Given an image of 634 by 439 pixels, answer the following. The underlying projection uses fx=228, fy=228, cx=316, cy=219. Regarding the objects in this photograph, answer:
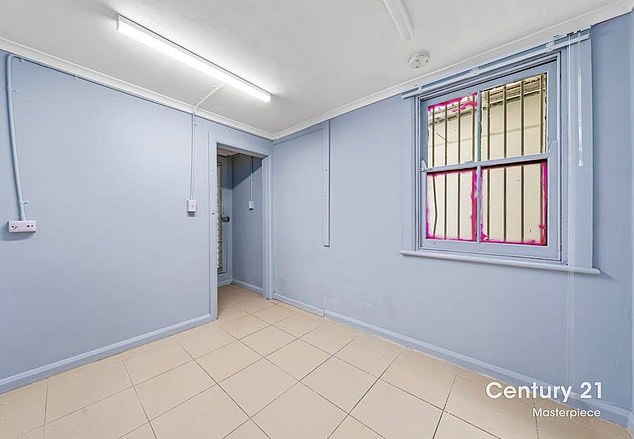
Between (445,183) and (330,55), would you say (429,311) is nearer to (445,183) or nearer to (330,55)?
(445,183)

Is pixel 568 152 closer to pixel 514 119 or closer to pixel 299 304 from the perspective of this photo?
pixel 514 119

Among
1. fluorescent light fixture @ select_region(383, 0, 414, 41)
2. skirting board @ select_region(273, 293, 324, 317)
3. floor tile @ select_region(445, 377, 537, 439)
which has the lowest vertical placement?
floor tile @ select_region(445, 377, 537, 439)

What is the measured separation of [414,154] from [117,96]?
266 cm

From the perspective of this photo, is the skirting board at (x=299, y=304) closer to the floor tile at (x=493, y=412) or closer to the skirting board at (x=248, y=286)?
the skirting board at (x=248, y=286)

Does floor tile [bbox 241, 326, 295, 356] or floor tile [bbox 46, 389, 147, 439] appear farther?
floor tile [bbox 241, 326, 295, 356]

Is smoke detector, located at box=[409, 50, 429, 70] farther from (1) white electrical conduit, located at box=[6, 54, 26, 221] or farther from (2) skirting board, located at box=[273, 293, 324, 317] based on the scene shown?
(1) white electrical conduit, located at box=[6, 54, 26, 221]

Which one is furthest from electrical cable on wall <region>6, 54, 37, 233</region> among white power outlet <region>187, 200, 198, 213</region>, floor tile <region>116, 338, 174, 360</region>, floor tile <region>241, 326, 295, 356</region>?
floor tile <region>241, 326, 295, 356</region>

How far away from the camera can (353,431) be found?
4.15 feet

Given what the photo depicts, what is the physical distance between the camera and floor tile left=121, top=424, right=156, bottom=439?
4.02 ft

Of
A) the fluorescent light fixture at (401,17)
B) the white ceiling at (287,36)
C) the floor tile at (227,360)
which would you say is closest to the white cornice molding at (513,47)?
the white ceiling at (287,36)

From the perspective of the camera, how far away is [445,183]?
6.47 ft

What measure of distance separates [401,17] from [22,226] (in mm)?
2831

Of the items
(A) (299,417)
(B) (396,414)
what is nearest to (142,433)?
(A) (299,417)

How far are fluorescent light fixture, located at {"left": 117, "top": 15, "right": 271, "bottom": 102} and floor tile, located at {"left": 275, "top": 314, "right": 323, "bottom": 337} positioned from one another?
236 centimetres
